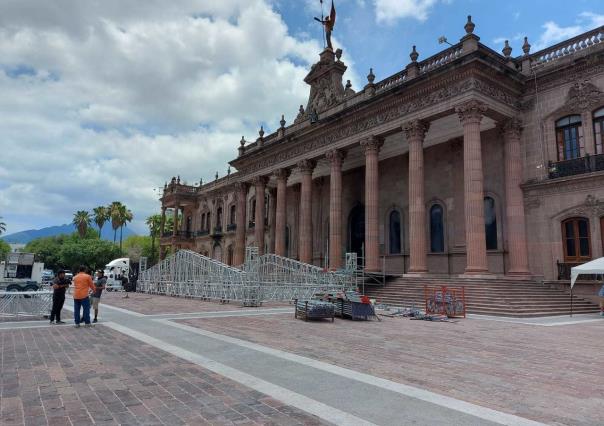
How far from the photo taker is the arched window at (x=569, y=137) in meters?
20.8

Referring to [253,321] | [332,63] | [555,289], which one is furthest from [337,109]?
[253,321]

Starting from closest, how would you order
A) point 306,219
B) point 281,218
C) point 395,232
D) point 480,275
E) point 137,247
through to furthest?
point 480,275 → point 395,232 → point 306,219 → point 281,218 → point 137,247

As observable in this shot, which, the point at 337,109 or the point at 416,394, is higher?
the point at 337,109

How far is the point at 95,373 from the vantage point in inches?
243

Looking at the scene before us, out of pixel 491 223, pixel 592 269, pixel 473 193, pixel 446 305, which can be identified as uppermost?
pixel 473 193

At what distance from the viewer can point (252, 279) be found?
19109 mm

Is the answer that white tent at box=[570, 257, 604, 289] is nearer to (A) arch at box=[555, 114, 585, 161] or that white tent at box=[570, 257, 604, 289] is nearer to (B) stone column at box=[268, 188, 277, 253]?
(A) arch at box=[555, 114, 585, 161]

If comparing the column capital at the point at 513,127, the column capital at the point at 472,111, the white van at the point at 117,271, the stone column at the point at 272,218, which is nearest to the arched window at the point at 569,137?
the column capital at the point at 513,127

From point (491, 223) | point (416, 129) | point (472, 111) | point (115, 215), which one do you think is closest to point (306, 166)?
point (416, 129)

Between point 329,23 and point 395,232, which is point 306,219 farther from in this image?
point 329,23

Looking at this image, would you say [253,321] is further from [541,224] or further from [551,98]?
[551,98]

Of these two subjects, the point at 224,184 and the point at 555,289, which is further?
the point at 224,184

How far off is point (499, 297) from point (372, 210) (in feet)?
30.9

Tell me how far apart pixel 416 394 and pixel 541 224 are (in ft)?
62.8
